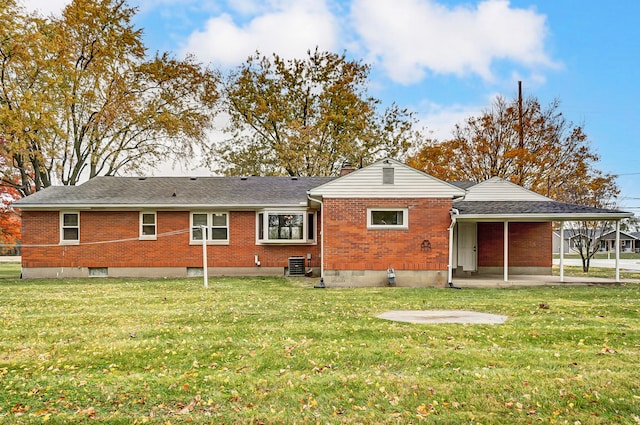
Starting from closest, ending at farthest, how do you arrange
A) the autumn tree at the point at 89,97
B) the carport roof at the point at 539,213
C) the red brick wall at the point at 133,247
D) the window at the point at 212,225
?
the carport roof at the point at 539,213 < the red brick wall at the point at 133,247 < the window at the point at 212,225 < the autumn tree at the point at 89,97

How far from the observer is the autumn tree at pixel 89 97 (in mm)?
22359

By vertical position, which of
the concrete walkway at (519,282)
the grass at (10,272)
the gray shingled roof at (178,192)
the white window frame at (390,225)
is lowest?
the grass at (10,272)

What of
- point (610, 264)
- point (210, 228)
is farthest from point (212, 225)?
point (610, 264)

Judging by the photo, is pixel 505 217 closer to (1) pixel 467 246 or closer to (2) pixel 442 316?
(1) pixel 467 246

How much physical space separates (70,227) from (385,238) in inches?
490

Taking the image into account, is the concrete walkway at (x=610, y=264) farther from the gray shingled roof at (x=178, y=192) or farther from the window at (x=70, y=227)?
the window at (x=70, y=227)

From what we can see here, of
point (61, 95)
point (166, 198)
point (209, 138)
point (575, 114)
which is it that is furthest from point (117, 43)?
point (575, 114)

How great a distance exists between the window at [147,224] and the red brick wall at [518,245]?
1292cm

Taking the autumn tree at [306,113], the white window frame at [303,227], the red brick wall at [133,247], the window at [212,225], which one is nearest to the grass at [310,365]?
the white window frame at [303,227]

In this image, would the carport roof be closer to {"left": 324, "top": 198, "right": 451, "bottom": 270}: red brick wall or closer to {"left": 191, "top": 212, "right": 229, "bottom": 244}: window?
{"left": 324, "top": 198, "right": 451, "bottom": 270}: red brick wall

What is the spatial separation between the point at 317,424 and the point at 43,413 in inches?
99.5

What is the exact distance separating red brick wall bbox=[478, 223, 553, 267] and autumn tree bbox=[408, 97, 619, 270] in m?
7.62

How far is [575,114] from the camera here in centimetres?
2666

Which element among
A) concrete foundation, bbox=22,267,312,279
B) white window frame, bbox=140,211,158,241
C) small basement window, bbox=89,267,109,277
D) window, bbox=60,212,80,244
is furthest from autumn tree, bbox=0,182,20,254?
white window frame, bbox=140,211,158,241
